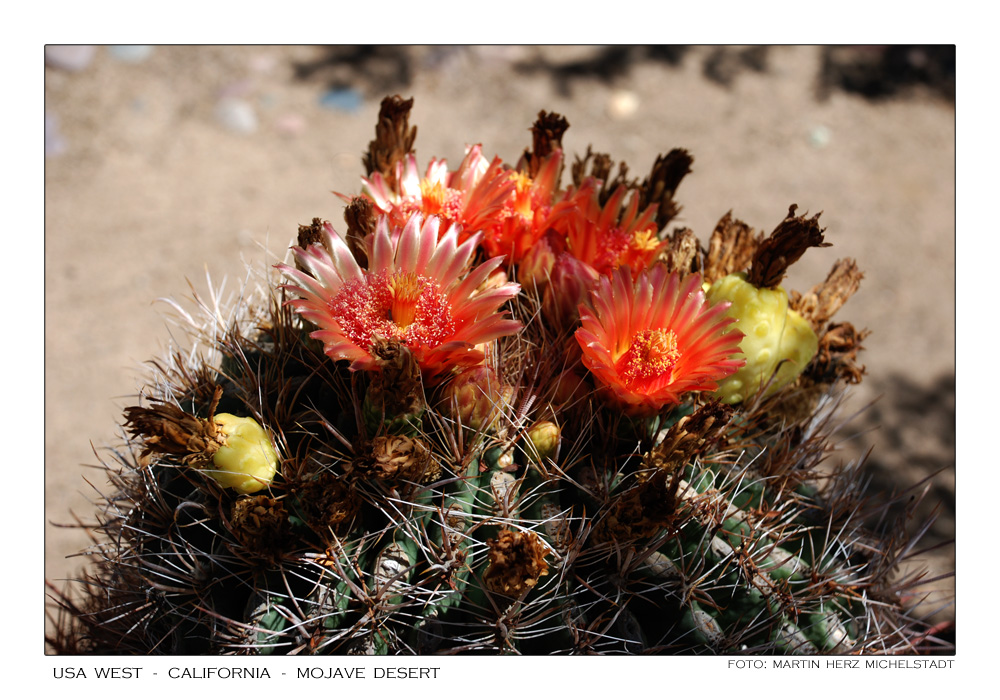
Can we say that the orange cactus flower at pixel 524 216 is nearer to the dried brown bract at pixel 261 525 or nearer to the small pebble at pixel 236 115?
the dried brown bract at pixel 261 525

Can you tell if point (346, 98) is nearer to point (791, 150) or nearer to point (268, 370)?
point (791, 150)

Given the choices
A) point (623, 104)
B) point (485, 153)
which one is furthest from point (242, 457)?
point (623, 104)

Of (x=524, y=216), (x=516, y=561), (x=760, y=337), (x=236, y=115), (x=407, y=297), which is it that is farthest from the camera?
(x=236, y=115)

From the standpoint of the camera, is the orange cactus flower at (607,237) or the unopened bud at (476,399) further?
the orange cactus flower at (607,237)

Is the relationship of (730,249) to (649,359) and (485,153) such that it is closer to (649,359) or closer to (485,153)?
(649,359)

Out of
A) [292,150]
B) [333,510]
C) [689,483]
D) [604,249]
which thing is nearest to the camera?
[333,510]

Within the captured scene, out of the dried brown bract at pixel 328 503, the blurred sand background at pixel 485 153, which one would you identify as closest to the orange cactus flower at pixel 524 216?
the dried brown bract at pixel 328 503

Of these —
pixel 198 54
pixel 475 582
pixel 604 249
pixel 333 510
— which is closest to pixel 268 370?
pixel 333 510
